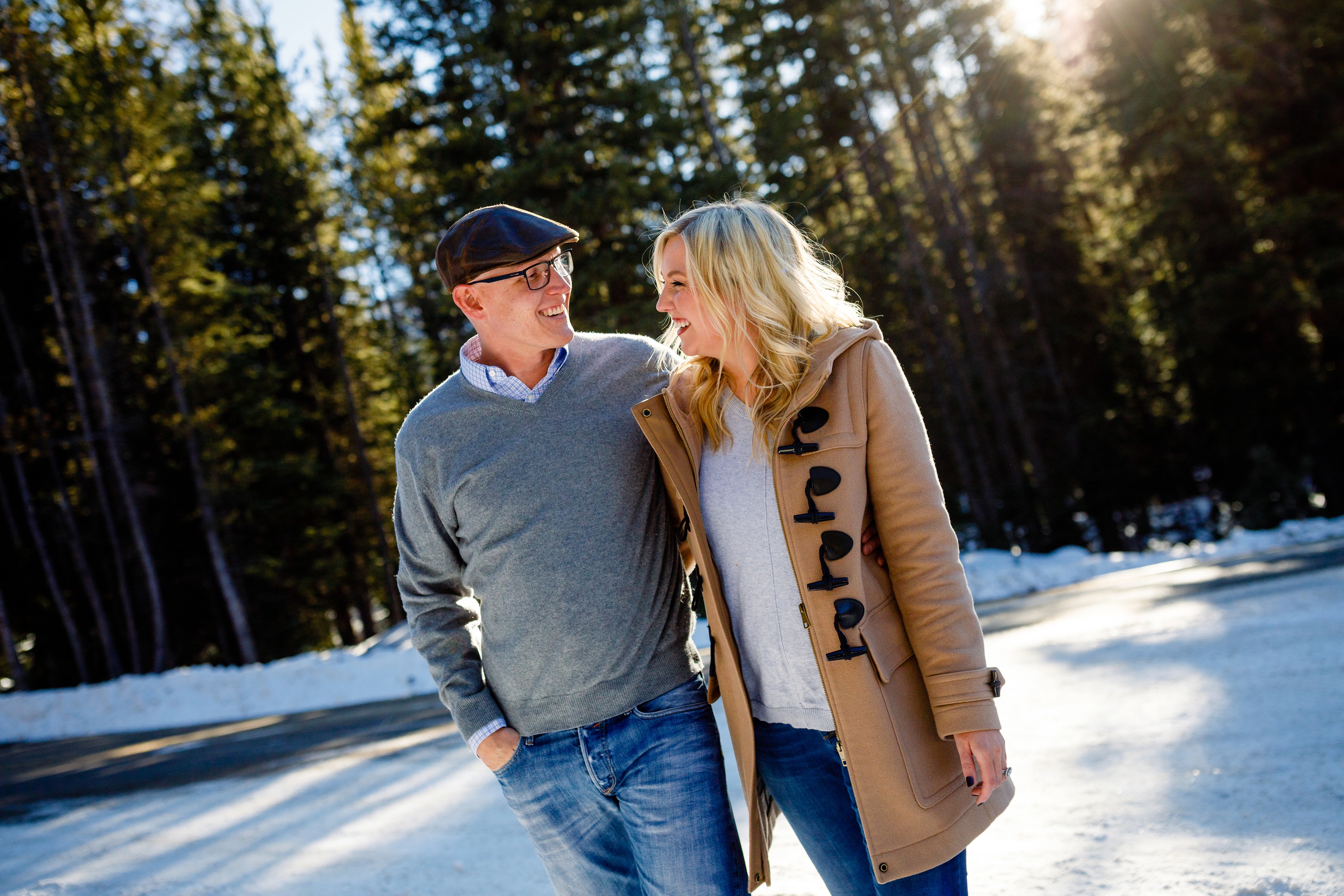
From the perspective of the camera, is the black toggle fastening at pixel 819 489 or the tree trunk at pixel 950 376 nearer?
the black toggle fastening at pixel 819 489

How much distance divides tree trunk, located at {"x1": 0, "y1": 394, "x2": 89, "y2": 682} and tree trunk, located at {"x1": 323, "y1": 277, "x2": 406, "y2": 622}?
24.1 ft

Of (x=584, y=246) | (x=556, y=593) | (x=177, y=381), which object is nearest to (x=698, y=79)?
(x=584, y=246)

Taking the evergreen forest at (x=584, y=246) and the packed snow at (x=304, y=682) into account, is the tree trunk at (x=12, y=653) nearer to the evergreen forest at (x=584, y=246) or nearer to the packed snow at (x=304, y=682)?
the evergreen forest at (x=584, y=246)

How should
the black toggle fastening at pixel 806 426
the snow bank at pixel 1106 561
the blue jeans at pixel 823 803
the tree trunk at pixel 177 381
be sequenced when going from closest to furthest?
1. the black toggle fastening at pixel 806 426
2. the blue jeans at pixel 823 803
3. the snow bank at pixel 1106 561
4. the tree trunk at pixel 177 381

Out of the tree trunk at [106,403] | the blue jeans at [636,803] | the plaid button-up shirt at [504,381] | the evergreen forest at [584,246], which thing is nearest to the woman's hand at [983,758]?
the blue jeans at [636,803]

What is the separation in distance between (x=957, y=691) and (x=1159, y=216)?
20523 millimetres

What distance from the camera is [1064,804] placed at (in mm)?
4234

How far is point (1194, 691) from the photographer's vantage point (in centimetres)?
559

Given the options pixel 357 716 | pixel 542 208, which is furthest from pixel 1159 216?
pixel 357 716

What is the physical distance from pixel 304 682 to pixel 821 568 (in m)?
13.5

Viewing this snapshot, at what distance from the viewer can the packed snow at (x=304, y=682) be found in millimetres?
13055

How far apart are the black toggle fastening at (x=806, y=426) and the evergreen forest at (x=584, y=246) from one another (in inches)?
550

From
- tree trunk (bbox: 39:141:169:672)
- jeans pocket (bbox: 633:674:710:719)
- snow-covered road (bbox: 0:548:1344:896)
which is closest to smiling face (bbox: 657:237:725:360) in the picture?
jeans pocket (bbox: 633:674:710:719)

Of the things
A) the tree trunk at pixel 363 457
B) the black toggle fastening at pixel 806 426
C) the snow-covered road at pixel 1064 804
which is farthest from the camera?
the tree trunk at pixel 363 457
